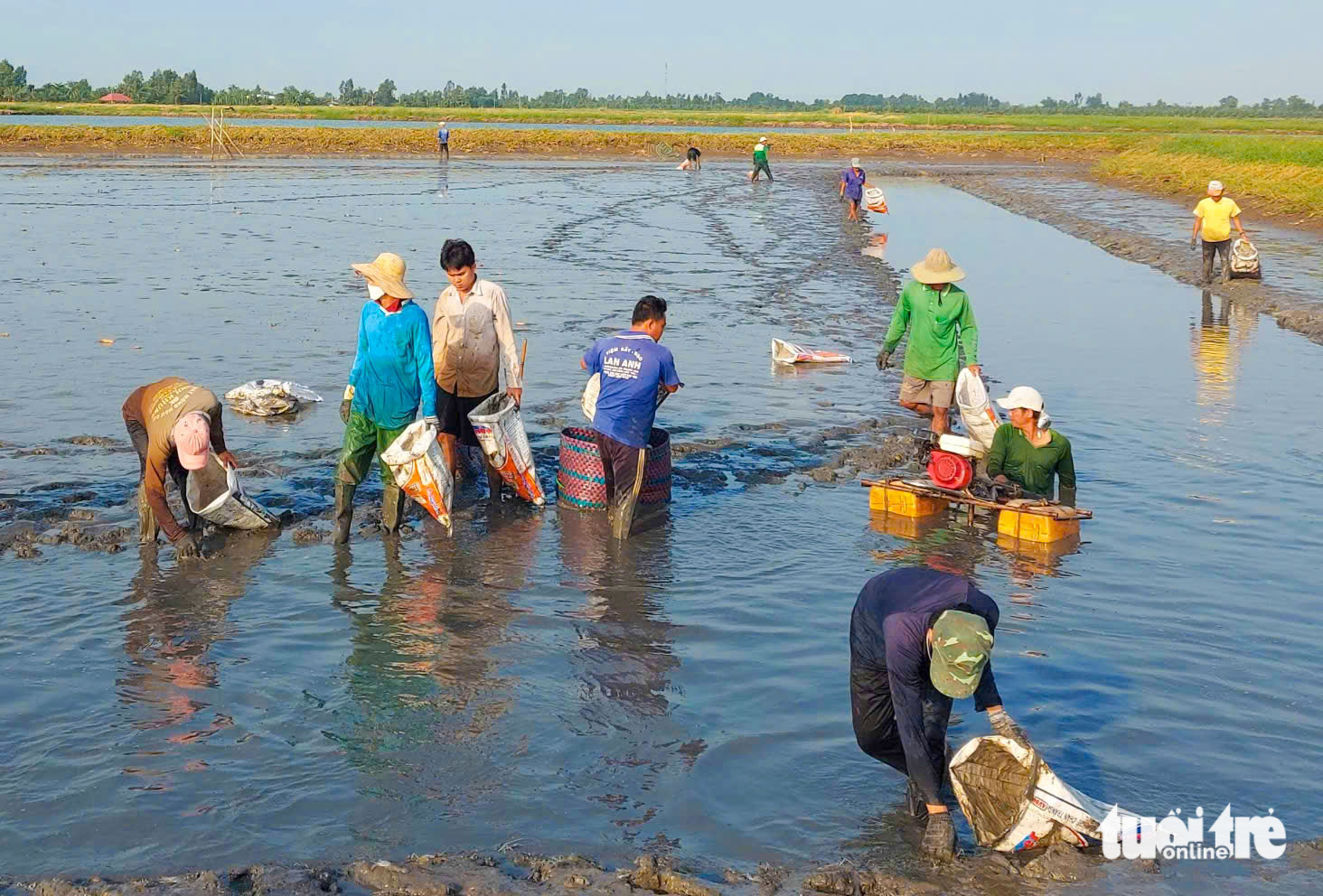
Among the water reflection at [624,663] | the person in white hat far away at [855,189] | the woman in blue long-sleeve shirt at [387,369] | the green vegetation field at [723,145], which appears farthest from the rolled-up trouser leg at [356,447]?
the green vegetation field at [723,145]

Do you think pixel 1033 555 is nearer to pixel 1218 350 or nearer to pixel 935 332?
pixel 935 332

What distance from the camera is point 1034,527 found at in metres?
9.23

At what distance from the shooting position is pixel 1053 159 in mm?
63750

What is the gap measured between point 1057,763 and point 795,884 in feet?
5.28

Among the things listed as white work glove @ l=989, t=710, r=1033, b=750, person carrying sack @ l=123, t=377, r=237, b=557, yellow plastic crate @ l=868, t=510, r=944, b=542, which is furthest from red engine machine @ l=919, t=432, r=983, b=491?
person carrying sack @ l=123, t=377, r=237, b=557

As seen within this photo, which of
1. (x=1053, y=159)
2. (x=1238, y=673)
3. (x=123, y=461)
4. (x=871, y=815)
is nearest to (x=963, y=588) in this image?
(x=871, y=815)

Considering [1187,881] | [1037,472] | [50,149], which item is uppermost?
[50,149]

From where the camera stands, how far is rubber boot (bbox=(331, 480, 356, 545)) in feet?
29.7

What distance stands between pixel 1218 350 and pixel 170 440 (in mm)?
12863

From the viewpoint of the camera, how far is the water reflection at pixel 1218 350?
13.7 meters

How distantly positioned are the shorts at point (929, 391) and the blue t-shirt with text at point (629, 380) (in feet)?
7.58

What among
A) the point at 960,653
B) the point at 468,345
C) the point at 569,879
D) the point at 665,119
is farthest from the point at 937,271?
the point at 665,119

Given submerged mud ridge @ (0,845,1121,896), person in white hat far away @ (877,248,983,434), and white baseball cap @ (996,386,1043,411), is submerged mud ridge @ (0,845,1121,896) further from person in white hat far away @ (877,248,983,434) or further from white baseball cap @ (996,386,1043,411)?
person in white hat far away @ (877,248,983,434)

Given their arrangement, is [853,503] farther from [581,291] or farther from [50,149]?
[50,149]
